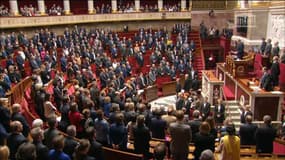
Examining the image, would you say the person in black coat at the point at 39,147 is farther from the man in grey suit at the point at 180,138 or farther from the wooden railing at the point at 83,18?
the wooden railing at the point at 83,18

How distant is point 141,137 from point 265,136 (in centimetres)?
199

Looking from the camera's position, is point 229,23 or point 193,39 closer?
point 193,39

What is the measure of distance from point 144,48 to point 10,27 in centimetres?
748

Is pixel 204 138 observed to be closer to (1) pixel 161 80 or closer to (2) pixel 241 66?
(2) pixel 241 66

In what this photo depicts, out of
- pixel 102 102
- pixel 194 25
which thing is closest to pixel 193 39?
pixel 194 25

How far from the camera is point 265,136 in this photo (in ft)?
16.2

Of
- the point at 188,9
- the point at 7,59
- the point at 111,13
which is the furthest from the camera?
the point at 188,9

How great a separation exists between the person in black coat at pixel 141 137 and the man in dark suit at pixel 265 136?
5.86 ft

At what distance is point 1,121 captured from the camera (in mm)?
5523

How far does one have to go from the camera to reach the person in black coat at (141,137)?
4.66m

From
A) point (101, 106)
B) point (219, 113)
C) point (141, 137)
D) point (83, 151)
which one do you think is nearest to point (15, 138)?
point (83, 151)

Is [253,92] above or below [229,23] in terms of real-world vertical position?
below

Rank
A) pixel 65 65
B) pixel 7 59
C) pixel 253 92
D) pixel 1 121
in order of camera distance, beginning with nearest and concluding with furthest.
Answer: pixel 1 121 → pixel 253 92 → pixel 7 59 → pixel 65 65

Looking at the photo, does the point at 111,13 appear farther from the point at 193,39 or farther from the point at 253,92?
the point at 253,92
